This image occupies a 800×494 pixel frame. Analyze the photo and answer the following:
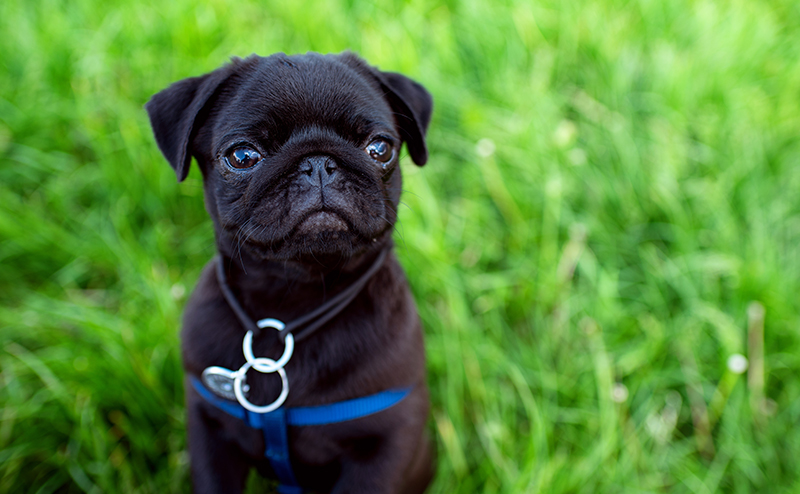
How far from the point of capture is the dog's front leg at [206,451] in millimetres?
2137

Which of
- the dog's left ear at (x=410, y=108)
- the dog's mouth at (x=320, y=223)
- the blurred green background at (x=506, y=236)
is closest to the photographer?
the dog's mouth at (x=320, y=223)

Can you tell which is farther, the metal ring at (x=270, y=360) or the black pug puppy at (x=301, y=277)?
the metal ring at (x=270, y=360)

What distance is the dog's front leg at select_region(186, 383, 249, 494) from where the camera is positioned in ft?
7.01

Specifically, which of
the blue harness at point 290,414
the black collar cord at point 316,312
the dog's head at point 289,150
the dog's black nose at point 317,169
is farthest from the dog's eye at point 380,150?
the blue harness at point 290,414

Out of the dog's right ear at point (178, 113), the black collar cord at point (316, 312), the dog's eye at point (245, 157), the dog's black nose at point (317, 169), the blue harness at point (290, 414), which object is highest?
the dog's right ear at point (178, 113)

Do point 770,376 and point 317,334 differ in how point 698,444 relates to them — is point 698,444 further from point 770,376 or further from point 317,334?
point 317,334

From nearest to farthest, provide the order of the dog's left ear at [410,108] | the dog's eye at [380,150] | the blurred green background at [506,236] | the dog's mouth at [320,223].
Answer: the dog's mouth at [320,223]
the dog's eye at [380,150]
the dog's left ear at [410,108]
the blurred green background at [506,236]

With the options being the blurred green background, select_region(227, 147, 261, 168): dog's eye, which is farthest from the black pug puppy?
the blurred green background

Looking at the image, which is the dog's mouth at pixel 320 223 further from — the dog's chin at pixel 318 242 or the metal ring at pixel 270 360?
the metal ring at pixel 270 360

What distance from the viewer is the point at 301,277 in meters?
1.96

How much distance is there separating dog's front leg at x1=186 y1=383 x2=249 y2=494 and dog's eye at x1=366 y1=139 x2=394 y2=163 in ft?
3.52

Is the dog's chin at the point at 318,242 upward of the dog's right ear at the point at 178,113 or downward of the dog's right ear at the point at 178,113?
downward

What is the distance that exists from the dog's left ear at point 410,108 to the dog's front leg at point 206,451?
1.20 metres

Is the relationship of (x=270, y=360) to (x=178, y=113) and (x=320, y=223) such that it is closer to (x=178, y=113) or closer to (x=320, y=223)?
(x=320, y=223)
